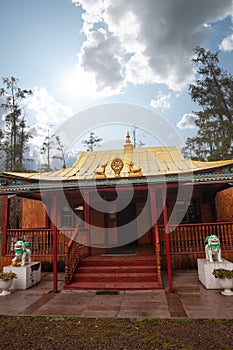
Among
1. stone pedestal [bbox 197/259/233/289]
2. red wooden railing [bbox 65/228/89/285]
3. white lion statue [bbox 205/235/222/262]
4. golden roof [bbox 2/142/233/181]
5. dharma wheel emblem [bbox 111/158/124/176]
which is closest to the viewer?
stone pedestal [bbox 197/259/233/289]

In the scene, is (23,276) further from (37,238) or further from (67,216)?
(67,216)

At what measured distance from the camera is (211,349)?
370 cm

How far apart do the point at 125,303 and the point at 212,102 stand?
20.5m

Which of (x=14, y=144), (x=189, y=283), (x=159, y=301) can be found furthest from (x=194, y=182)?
(x=14, y=144)

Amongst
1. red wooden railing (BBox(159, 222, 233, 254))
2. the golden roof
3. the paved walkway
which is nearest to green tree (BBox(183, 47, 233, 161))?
the golden roof

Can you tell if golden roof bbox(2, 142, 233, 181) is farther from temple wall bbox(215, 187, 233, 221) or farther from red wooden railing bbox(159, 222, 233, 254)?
red wooden railing bbox(159, 222, 233, 254)

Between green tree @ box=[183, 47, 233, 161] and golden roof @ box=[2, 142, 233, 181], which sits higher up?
green tree @ box=[183, 47, 233, 161]

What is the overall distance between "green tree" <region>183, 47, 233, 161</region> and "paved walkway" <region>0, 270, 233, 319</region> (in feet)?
53.4

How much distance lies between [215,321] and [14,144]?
1024 inches

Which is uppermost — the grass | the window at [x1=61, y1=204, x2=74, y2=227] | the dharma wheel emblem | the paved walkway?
the dharma wheel emblem

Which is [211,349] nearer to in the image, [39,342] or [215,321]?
[215,321]

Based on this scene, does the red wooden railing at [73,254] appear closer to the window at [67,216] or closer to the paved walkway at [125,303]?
the paved walkway at [125,303]

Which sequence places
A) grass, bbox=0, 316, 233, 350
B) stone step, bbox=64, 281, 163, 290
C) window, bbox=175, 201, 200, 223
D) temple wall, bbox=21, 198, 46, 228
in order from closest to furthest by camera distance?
1. grass, bbox=0, 316, 233, 350
2. stone step, bbox=64, 281, 163, 290
3. window, bbox=175, 201, 200, 223
4. temple wall, bbox=21, 198, 46, 228

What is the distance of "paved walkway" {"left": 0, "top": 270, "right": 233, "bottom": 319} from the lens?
17.2 ft
